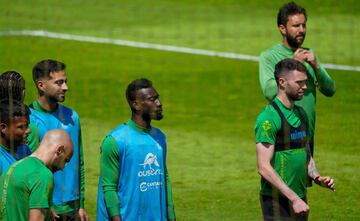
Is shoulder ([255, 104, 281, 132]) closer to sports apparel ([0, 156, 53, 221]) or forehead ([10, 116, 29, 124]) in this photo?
forehead ([10, 116, 29, 124])

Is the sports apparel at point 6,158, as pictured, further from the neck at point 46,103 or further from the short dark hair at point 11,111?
the neck at point 46,103

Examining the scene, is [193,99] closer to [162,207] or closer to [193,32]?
[193,32]

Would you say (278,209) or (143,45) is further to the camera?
(143,45)

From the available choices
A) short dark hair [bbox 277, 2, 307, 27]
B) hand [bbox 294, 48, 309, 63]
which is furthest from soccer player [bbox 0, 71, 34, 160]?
short dark hair [bbox 277, 2, 307, 27]

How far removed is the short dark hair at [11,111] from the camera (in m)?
8.06

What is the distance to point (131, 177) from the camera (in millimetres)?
8812

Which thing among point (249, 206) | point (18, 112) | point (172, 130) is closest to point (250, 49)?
point (172, 130)

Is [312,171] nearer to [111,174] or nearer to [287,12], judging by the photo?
[111,174]

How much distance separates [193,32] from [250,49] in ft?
8.70

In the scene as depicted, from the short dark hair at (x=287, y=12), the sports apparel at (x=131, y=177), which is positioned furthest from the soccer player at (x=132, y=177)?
the short dark hair at (x=287, y=12)

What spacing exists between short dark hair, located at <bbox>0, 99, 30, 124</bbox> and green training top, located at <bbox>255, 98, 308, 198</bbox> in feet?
6.68

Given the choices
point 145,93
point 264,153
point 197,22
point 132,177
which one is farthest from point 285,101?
point 197,22

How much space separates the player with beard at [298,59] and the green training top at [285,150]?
0.92 m

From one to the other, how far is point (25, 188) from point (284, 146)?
2.64 m
